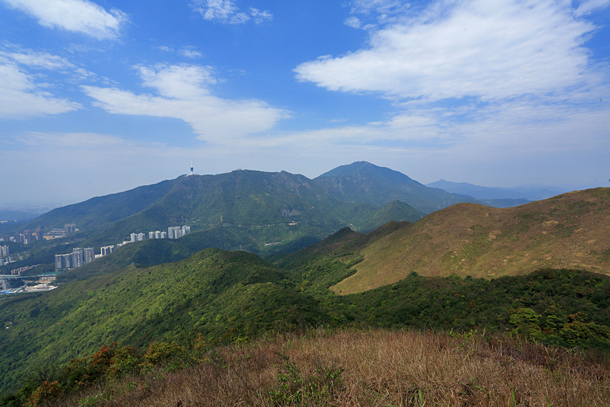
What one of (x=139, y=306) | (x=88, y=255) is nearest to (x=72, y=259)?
(x=88, y=255)

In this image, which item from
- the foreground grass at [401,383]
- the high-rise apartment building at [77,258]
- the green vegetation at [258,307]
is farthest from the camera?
the high-rise apartment building at [77,258]

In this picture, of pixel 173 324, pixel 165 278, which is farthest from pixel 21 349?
pixel 173 324

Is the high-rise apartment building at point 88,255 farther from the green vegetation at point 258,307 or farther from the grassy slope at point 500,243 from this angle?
the grassy slope at point 500,243

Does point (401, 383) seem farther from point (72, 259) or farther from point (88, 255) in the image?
point (88, 255)

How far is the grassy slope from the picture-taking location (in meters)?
32.0

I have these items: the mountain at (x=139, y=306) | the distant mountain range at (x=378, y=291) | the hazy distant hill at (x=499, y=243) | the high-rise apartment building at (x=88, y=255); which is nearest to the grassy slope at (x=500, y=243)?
the hazy distant hill at (x=499, y=243)

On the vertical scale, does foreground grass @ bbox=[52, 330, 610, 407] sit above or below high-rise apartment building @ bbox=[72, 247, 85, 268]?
above

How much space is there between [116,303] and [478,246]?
334 feet

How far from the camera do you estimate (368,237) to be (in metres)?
84.4

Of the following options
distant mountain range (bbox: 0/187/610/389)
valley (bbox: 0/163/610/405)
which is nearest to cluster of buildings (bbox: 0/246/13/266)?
valley (bbox: 0/163/610/405)

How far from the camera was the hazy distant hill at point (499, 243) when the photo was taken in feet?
105

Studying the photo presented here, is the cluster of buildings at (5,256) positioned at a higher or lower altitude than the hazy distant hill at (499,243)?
lower

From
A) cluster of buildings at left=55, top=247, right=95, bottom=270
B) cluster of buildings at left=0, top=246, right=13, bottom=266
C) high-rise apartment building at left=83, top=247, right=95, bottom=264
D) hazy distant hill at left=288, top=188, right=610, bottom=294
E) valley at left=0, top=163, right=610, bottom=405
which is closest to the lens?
valley at left=0, top=163, right=610, bottom=405

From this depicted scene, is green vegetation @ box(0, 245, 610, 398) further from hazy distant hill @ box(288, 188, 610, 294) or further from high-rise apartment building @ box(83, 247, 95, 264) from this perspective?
high-rise apartment building @ box(83, 247, 95, 264)
